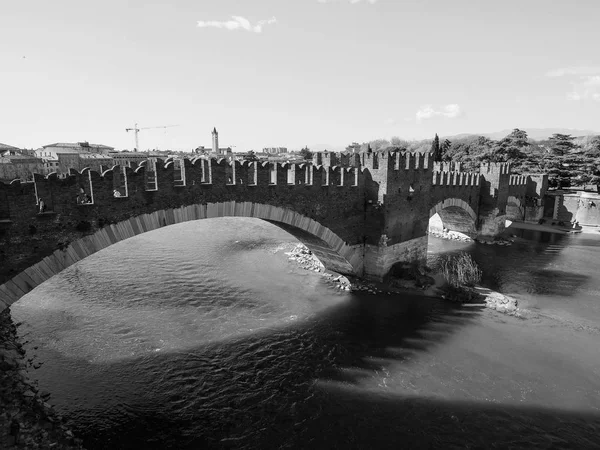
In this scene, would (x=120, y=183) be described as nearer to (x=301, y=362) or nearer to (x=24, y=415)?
(x=24, y=415)

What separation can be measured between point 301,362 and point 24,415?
25.3 ft

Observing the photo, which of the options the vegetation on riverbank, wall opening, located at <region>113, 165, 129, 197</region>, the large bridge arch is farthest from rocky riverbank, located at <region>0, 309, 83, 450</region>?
the vegetation on riverbank

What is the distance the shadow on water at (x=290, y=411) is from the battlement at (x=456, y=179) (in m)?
13.4

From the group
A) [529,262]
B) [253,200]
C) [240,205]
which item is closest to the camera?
[240,205]

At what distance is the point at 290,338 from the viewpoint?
14492mm

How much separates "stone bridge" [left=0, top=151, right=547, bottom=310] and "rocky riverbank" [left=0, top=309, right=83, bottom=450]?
2.48 meters

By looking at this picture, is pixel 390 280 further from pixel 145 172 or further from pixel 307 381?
pixel 145 172

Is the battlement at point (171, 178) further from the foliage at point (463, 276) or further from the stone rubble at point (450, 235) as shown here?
the stone rubble at point (450, 235)

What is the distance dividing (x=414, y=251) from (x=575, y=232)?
952 inches

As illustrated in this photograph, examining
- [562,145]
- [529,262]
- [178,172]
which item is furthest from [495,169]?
[178,172]

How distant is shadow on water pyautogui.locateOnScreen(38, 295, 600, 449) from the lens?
32.1 ft

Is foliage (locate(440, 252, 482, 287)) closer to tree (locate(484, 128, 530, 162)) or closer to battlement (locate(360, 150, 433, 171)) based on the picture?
battlement (locate(360, 150, 433, 171))

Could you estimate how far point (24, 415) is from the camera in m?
8.91

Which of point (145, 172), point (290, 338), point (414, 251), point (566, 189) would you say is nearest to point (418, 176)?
point (414, 251)
